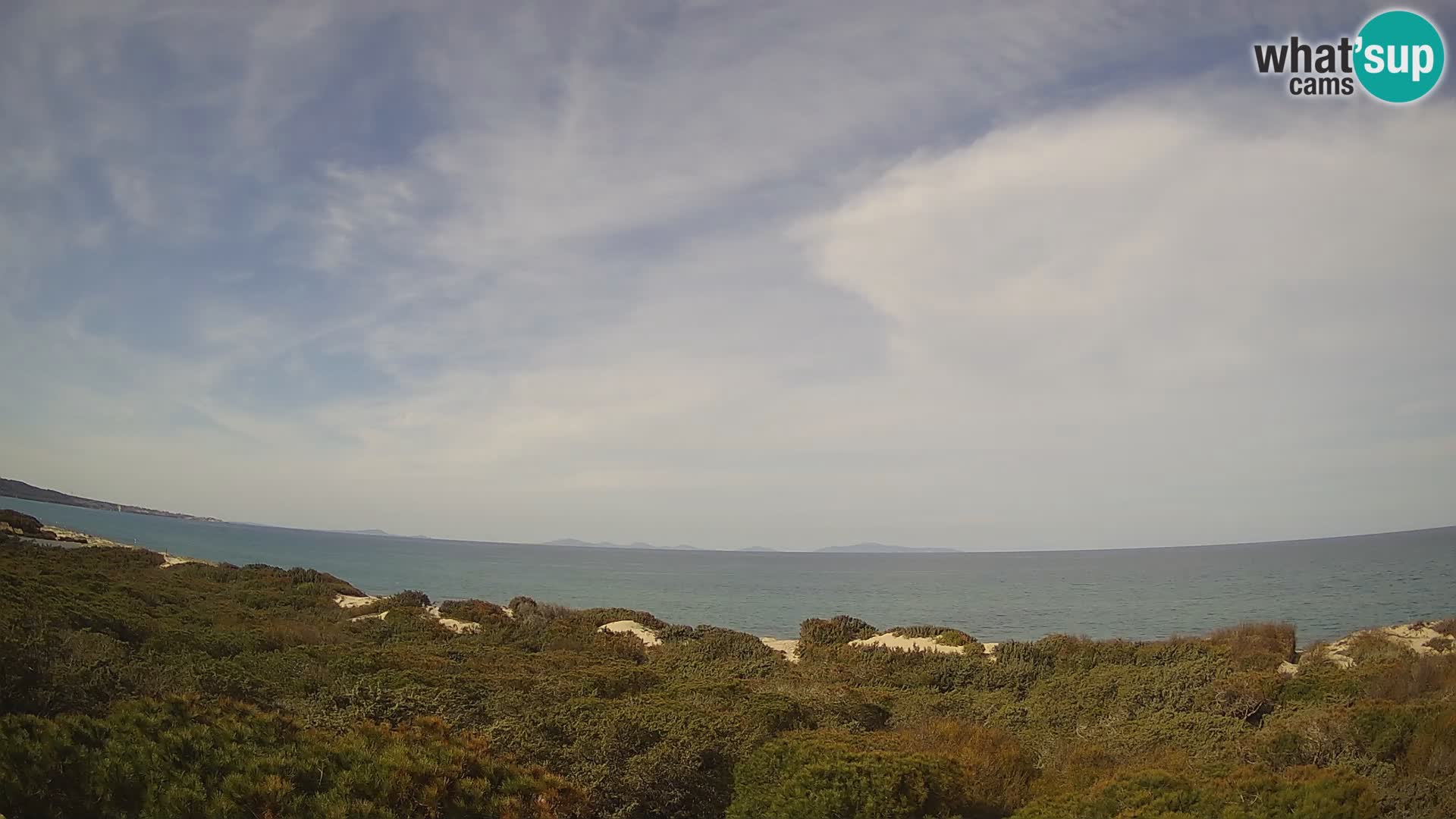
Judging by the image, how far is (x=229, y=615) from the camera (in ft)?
59.5

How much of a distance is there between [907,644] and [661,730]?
49.0 ft

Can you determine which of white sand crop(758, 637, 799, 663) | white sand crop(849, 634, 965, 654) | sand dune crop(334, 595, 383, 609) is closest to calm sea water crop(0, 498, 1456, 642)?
white sand crop(849, 634, 965, 654)

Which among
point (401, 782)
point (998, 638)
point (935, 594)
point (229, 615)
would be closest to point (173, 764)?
point (401, 782)

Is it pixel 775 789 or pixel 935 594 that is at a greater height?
pixel 775 789

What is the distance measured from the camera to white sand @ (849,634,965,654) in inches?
786

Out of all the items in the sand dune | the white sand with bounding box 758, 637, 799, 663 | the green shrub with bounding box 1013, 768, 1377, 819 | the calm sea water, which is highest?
the green shrub with bounding box 1013, 768, 1377, 819

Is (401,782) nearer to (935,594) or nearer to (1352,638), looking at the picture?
(1352,638)

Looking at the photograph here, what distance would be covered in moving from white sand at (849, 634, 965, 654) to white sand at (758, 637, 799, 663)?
67.5 inches

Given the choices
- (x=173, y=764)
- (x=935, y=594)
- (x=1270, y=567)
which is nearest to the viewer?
(x=173, y=764)

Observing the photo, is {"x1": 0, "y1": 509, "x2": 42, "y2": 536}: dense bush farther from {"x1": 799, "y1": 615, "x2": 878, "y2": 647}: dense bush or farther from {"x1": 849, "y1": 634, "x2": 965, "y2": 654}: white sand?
{"x1": 849, "y1": 634, "x2": 965, "y2": 654}: white sand

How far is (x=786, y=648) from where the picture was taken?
74.1 feet

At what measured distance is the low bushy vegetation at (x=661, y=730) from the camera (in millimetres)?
5898

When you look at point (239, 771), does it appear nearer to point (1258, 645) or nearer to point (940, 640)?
point (940, 640)

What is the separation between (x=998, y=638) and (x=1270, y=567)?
254ft
